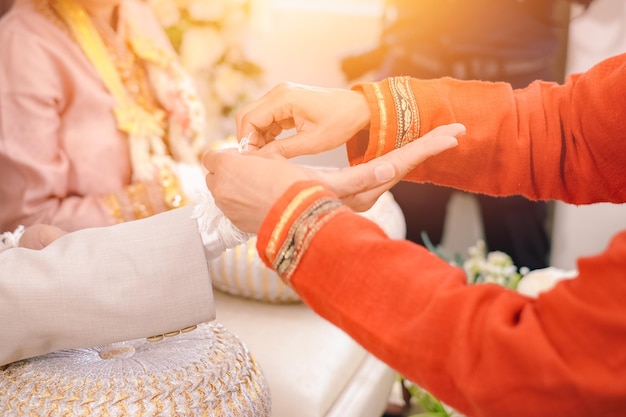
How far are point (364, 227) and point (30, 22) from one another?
33.6 inches

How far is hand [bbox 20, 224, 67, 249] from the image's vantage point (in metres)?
1.04

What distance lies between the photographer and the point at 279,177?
2.28 ft

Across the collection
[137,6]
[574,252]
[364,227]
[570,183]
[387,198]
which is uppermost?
[137,6]

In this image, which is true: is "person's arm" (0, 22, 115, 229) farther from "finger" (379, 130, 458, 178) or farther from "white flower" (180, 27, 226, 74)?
"finger" (379, 130, 458, 178)

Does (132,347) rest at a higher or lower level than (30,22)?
lower

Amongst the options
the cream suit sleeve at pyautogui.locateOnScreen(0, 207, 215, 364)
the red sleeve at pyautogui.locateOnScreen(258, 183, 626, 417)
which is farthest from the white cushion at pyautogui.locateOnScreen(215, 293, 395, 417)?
the red sleeve at pyautogui.locateOnScreen(258, 183, 626, 417)

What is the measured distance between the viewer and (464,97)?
995 mm

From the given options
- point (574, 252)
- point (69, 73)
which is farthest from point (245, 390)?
point (574, 252)

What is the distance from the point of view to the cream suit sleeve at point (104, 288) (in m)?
0.82

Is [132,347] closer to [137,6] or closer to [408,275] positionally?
[408,275]

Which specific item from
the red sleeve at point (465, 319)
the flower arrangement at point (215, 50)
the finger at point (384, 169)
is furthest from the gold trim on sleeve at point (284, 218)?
the flower arrangement at point (215, 50)

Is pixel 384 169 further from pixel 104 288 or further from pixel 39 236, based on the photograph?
pixel 39 236

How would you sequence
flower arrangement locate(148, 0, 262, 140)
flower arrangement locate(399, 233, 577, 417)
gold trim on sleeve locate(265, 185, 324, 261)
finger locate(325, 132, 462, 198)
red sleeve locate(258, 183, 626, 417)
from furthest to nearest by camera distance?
flower arrangement locate(148, 0, 262, 140)
flower arrangement locate(399, 233, 577, 417)
finger locate(325, 132, 462, 198)
gold trim on sleeve locate(265, 185, 324, 261)
red sleeve locate(258, 183, 626, 417)

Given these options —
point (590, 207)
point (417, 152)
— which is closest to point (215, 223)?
point (417, 152)
